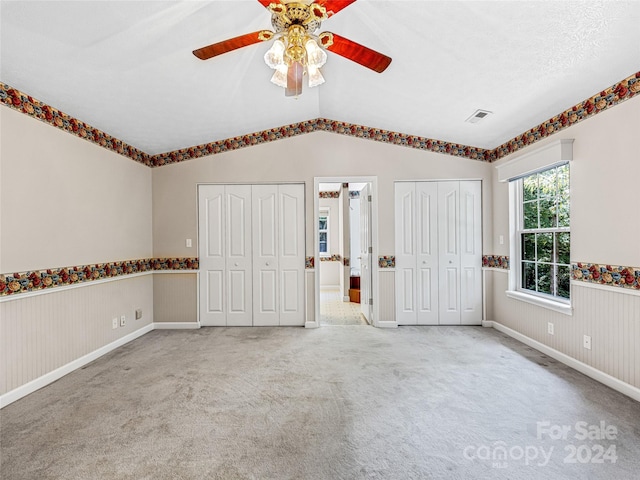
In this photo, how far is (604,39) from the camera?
2061mm

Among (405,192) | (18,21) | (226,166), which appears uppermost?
(18,21)

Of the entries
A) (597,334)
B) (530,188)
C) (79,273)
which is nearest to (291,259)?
(79,273)

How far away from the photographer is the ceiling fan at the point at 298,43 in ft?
4.97

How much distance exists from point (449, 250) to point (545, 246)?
Answer: 115 cm

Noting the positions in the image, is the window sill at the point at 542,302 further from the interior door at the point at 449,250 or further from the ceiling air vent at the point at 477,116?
the ceiling air vent at the point at 477,116

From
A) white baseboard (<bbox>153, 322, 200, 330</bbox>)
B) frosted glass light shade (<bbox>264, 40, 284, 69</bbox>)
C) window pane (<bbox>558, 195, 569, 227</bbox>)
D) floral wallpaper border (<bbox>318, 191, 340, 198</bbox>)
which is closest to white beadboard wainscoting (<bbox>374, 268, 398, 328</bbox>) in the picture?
window pane (<bbox>558, 195, 569, 227</bbox>)

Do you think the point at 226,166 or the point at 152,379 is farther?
the point at 226,166

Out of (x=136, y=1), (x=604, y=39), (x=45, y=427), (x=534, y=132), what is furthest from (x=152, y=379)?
(x=534, y=132)

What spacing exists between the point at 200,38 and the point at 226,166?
227 centimetres

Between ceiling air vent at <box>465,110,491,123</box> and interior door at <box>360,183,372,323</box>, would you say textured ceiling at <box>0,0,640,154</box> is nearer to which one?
ceiling air vent at <box>465,110,491,123</box>

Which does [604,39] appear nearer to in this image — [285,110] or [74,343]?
[285,110]

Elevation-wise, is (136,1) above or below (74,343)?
above

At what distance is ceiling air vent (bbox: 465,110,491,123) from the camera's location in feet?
11.0

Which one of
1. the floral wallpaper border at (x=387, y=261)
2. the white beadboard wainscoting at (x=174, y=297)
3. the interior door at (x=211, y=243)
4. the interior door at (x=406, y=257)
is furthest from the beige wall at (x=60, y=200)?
the interior door at (x=406, y=257)
